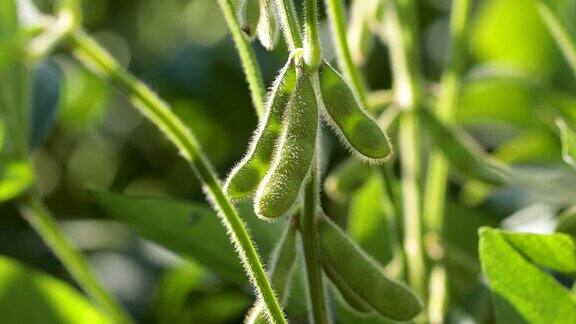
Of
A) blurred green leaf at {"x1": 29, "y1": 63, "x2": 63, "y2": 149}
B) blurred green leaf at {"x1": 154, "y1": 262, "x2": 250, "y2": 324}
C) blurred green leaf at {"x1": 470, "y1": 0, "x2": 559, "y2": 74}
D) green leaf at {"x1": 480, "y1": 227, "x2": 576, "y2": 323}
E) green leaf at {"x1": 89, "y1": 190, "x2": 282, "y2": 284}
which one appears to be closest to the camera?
green leaf at {"x1": 480, "y1": 227, "x2": 576, "y2": 323}

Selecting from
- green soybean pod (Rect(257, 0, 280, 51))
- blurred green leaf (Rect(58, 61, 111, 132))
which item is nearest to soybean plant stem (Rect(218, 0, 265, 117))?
green soybean pod (Rect(257, 0, 280, 51))

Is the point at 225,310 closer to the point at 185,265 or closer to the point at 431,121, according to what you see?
the point at 185,265

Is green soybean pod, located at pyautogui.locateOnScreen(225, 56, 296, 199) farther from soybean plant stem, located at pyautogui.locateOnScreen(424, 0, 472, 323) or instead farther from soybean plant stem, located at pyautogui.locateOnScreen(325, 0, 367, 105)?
soybean plant stem, located at pyautogui.locateOnScreen(424, 0, 472, 323)

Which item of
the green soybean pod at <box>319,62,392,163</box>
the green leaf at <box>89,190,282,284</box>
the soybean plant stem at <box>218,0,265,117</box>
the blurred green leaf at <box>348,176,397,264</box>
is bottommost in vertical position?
the blurred green leaf at <box>348,176,397,264</box>

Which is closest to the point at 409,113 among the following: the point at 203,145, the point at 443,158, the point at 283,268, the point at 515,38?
the point at 443,158

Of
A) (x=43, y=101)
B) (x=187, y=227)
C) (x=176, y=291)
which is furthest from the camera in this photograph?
(x=176, y=291)

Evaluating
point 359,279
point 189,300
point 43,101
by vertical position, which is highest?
point 43,101

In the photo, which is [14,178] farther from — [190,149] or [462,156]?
[462,156]
